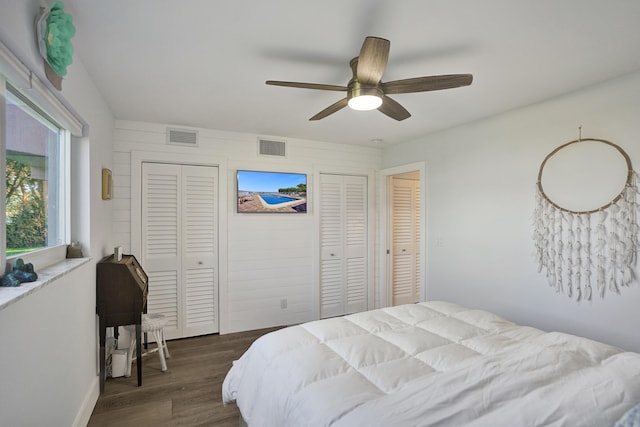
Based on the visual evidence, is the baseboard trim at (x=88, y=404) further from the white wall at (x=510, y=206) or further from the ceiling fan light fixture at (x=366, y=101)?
the white wall at (x=510, y=206)

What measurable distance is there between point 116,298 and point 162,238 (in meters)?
1.06

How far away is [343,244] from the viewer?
14.5ft

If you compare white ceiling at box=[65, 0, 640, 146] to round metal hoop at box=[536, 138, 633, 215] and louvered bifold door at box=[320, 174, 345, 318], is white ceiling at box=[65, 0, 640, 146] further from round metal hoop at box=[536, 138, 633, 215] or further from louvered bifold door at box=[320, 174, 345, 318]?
louvered bifold door at box=[320, 174, 345, 318]

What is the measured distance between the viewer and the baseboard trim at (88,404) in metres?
2.00

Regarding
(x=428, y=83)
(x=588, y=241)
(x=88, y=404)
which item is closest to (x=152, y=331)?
(x=88, y=404)

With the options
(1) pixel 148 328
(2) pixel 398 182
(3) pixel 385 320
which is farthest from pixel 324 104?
(1) pixel 148 328

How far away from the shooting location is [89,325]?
227 cm

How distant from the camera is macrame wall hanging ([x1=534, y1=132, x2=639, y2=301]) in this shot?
7.39ft

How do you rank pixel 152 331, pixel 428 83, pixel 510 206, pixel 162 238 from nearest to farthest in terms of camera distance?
pixel 428 83 → pixel 152 331 → pixel 510 206 → pixel 162 238

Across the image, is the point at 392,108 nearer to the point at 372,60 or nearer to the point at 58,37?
the point at 372,60

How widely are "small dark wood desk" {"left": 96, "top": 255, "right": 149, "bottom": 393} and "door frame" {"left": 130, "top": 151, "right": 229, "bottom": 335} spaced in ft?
2.83

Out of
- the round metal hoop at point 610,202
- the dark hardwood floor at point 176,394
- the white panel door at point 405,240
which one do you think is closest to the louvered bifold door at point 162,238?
the dark hardwood floor at point 176,394

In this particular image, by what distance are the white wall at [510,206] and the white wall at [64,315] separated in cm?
336

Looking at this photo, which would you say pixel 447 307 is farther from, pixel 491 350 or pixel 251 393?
pixel 251 393
